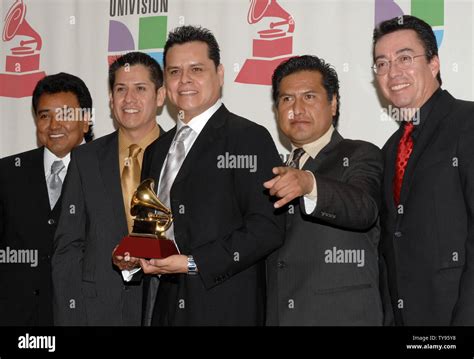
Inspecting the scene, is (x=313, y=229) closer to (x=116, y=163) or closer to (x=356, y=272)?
(x=356, y=272)

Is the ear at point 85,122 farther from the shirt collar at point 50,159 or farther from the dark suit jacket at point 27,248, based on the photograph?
the dark suit jacket at point 27,248

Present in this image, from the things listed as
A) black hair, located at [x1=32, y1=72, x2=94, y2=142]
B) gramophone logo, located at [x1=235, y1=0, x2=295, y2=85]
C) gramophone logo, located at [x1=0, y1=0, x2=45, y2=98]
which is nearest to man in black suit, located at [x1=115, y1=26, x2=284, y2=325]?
black hair, located at [x1=32, y1=72, x2=94, y2=142]

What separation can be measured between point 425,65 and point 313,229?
72cm

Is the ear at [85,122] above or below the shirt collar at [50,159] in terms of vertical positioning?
above

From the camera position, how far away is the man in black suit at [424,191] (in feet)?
7.47

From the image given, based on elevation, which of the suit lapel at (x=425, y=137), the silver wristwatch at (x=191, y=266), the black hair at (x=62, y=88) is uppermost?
the black hair at (x=62, y=88)

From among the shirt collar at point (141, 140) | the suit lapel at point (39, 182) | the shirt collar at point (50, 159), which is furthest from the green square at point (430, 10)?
the suit lapel at point (39, 182)

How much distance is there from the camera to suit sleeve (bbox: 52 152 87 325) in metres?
2.77

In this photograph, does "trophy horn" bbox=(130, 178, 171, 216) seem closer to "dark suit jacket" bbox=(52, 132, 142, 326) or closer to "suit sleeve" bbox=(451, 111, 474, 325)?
"dark suit jacket" bbox=(52, 132, 142, 326)

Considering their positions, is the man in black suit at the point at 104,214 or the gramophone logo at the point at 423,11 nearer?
Result: the man in black suit at the point at 104,214

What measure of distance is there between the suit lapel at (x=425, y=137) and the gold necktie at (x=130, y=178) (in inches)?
40.9

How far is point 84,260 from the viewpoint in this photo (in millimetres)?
2764

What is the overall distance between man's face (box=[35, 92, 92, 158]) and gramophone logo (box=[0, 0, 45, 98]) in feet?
2.38

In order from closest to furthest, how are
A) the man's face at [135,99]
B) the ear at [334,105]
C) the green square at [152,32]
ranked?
the ear at [334,105] < the man's face at [135,99] < the green square at [152,32]
